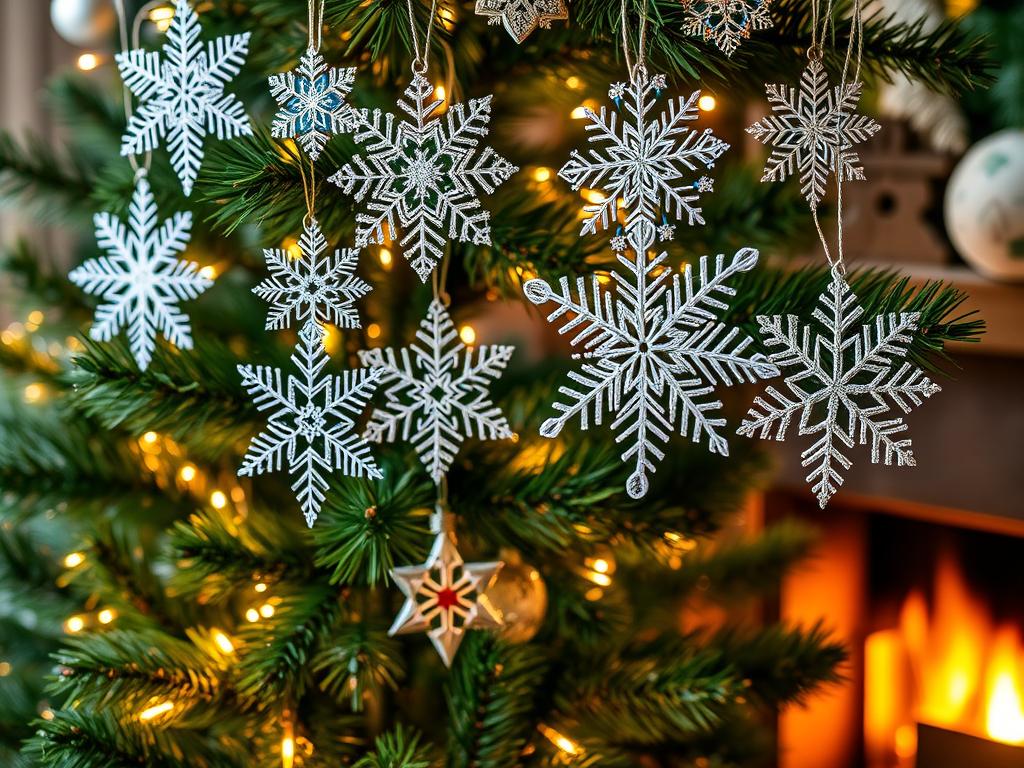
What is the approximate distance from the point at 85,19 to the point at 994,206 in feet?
2.51

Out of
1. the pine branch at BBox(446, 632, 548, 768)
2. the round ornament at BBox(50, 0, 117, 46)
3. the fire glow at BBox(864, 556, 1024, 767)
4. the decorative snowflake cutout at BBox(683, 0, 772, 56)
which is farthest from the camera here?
the fire glow at BBox(864, 556, 1024, 767)

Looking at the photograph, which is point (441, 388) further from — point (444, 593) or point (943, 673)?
point (943, 673)

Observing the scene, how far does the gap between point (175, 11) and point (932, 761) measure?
0.92 metres

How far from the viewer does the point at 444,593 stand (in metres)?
0.62

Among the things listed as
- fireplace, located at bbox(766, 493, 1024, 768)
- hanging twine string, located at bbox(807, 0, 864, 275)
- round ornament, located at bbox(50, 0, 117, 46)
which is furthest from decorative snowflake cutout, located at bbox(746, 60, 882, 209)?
fireplace, located at bbox(766, 493, 1024, 768)

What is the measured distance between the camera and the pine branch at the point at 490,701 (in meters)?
0.64

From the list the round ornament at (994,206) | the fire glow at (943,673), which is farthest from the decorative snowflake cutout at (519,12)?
the fire glow at (943,673)

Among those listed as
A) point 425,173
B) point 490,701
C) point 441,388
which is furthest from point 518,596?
point 425,173

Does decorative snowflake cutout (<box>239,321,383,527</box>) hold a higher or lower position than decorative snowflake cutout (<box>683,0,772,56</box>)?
lower

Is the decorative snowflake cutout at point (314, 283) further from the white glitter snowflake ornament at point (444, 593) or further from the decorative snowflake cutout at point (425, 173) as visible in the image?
the white glitter snowflake ornament at point (444, 593)

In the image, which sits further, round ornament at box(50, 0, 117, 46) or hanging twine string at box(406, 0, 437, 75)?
round ornament at box(50, 0, 117, 46)

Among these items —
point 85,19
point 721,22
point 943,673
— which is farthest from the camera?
point 943,673

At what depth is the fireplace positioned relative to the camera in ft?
3.89

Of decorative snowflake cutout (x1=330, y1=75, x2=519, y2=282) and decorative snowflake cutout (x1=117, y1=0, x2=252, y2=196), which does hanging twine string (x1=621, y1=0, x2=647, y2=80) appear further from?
decorative snowflake cutout (x1=117, y1=0, x2=252, y2=196)
